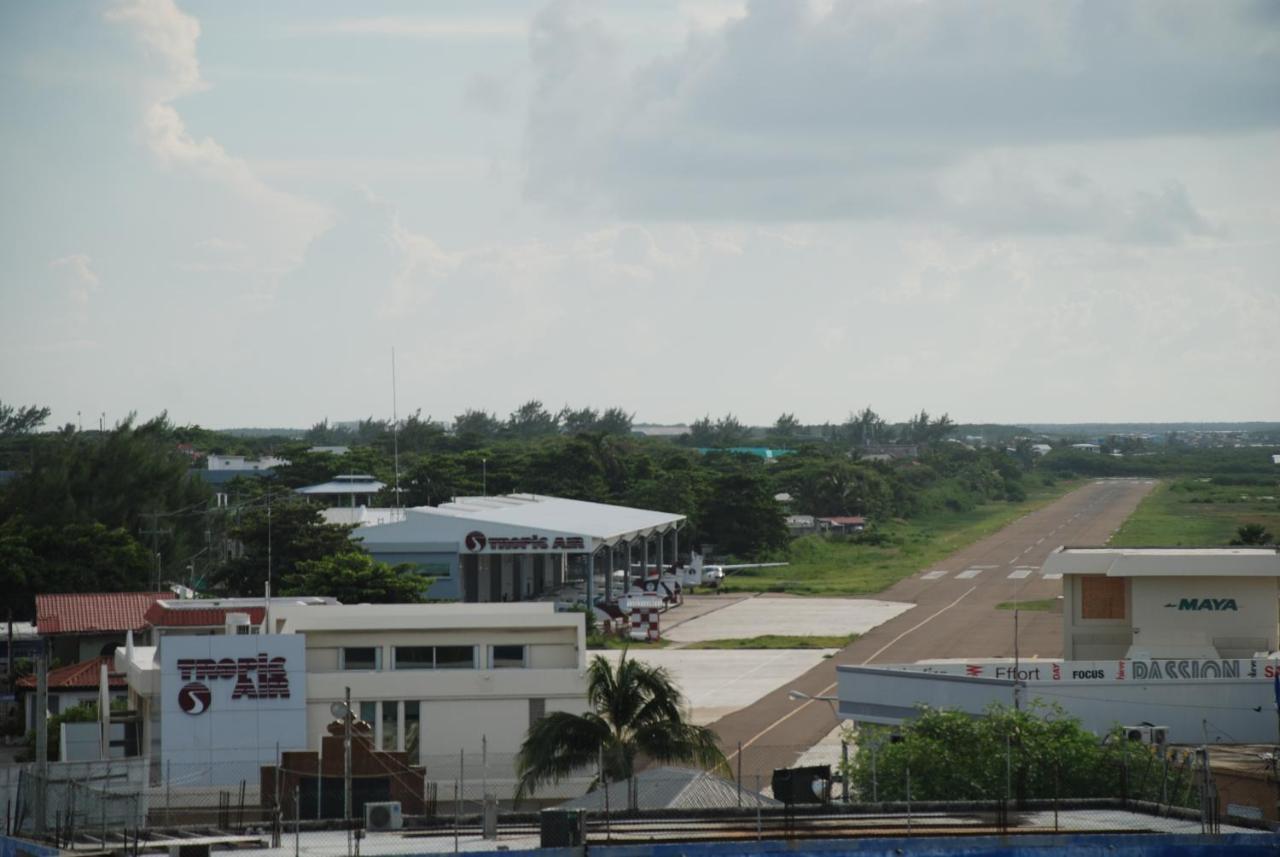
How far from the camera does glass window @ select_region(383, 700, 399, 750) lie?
42094 millimetres

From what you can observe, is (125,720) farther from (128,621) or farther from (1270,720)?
(1270,720)

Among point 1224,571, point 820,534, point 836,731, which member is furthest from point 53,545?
point 820,534

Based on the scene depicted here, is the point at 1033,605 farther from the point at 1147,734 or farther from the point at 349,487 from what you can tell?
the point at 349,487

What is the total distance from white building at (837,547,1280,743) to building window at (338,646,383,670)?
10.9 meters

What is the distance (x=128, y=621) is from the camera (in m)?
58.6

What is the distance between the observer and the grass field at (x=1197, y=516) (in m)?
123

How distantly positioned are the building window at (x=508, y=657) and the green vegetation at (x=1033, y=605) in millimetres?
44647

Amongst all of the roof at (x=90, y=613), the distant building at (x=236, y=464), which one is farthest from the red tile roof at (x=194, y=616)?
the distant building at (x=236, y=464)

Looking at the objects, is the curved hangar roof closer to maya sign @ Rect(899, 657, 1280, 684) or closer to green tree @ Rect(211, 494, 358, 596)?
green tree @ Rect(211, 494, 358, 596)

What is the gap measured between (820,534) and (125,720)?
326 feet

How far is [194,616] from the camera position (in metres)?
46.9

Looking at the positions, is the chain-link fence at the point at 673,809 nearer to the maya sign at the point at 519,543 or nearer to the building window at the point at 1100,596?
the building window at the point at 1100,596

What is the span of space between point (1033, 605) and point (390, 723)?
50.8 metres

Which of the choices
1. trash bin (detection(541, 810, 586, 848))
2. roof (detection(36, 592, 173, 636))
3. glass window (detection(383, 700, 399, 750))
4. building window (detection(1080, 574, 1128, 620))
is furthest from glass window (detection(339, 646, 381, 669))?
roof (detection(36, 592, 173, 636))
